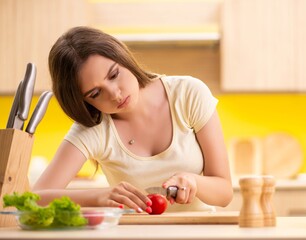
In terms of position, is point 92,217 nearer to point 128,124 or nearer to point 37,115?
point 37,115

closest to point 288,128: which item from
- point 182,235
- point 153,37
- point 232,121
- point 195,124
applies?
point 232,121

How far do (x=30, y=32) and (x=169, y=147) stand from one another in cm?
256

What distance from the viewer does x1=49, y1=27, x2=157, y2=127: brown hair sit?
2.00 meters

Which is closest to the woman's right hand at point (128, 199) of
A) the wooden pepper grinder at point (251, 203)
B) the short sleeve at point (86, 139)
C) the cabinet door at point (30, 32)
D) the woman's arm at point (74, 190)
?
the woman's arm at point (74, 190)

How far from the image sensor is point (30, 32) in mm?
4480

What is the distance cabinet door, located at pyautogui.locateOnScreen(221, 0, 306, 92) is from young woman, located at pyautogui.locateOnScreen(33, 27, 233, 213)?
7.13 feet

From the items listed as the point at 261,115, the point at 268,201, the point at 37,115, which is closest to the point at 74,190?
the point at 37,115

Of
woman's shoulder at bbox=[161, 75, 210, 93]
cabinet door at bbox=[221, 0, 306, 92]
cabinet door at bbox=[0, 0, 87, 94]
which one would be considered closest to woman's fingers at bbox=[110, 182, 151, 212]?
woman's shoulder at bbox=[161, 75, 210, 93]

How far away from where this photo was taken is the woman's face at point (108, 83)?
198 cm

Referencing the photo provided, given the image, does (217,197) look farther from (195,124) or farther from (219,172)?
(195,124)

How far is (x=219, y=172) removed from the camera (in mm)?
2139

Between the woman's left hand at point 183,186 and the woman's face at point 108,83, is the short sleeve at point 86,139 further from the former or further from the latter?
the woman's left hand at point 183,186

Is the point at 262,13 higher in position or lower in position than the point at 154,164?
higher

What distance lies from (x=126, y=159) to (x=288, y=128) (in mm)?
2689
